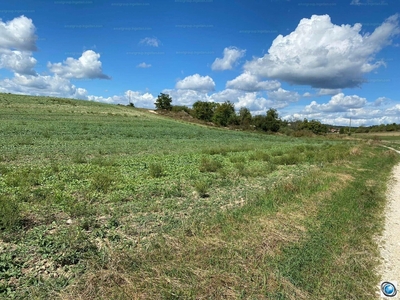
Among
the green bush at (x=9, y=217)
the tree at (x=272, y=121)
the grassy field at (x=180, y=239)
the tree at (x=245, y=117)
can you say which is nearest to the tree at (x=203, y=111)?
the tree at (x=245, y=117)

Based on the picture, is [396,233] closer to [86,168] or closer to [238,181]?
[238,181]

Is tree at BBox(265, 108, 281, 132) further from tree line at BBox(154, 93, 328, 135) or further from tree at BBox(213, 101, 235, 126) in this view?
tree at BBox(213, 101, 235, 126)

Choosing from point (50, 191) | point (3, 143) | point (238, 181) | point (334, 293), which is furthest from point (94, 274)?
point (3, 143)

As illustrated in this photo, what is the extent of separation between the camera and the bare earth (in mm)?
5165

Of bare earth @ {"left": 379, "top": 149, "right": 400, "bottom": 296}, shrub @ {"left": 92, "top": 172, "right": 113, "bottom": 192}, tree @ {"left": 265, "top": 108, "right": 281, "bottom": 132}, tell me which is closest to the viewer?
bare earth @ {"left": 379, "top": 149, "right": 400, "bottom": 296}

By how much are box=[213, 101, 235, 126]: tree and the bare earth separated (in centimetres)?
9318

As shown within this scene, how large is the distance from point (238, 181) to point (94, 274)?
355 inches

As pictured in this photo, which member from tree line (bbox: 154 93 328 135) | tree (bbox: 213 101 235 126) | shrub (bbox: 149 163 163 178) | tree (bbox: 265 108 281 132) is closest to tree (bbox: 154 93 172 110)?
tree line (bbox: 154 93 328 135)

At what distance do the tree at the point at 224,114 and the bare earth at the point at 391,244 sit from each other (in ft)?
306

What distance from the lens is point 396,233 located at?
714 centimetres

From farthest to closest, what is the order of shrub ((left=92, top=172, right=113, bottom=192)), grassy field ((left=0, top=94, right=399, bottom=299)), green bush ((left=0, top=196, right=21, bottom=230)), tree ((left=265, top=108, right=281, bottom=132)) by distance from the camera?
1. tree ((left=265, top=108, right=281, bottom=132))
2. shrub ((left=92, top=172, right=113, bottom=192))
3. green bush ((left=0, top=196, right=21, bottom=230))
4. grassy field ((left=0, top=94, right=399, bottom=299))

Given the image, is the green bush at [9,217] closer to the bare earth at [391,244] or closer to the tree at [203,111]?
the bare earth at [391,244]

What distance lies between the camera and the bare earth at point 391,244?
5.17 meters

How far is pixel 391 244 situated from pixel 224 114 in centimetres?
9943
